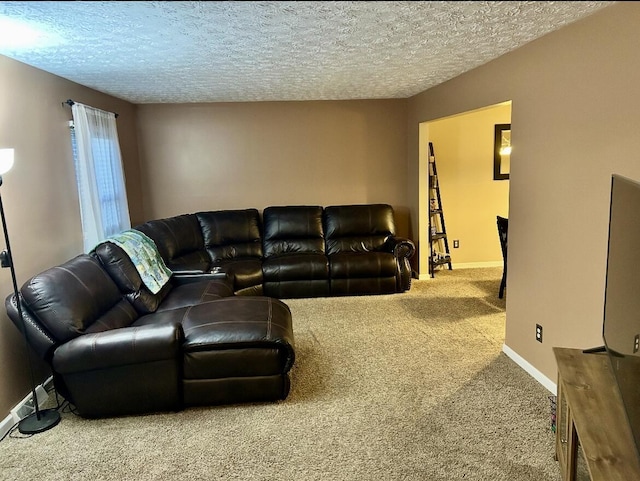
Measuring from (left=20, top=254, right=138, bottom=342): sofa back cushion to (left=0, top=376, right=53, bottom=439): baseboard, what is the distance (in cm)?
60

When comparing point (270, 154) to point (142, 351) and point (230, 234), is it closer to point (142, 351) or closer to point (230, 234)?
point (230, 234)

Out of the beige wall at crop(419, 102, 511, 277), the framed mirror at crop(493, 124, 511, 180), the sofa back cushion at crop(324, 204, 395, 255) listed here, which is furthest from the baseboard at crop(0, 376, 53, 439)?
the framed mirror at crop(493, 124, 511, 180)

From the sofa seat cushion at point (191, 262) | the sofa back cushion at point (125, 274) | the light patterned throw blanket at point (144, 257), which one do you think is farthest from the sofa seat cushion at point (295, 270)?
the sofa back cushion at point (125, 274)

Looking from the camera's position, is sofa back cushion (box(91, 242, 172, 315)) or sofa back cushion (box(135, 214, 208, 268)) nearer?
sofa back cushion (box(91, 242, 172, 315))

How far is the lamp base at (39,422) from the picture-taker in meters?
2.63

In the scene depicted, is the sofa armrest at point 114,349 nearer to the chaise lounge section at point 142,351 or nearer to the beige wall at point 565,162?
the chaise lounge section at point 142,351

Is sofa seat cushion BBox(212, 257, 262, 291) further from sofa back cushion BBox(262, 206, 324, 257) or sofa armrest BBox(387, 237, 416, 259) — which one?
sofa armrest BBox(387, 237, 416, 259)

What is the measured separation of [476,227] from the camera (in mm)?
6176

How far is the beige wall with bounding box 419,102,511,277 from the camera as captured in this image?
5914 mm

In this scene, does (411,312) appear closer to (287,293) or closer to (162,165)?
(287,293)

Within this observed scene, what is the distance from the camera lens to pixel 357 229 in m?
5.55

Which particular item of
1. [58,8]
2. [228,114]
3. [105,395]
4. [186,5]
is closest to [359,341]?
[105,395]

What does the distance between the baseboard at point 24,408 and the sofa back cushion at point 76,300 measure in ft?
1.98

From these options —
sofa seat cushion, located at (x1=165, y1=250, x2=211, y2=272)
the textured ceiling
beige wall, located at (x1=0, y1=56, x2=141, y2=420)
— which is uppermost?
the textured ceiling
